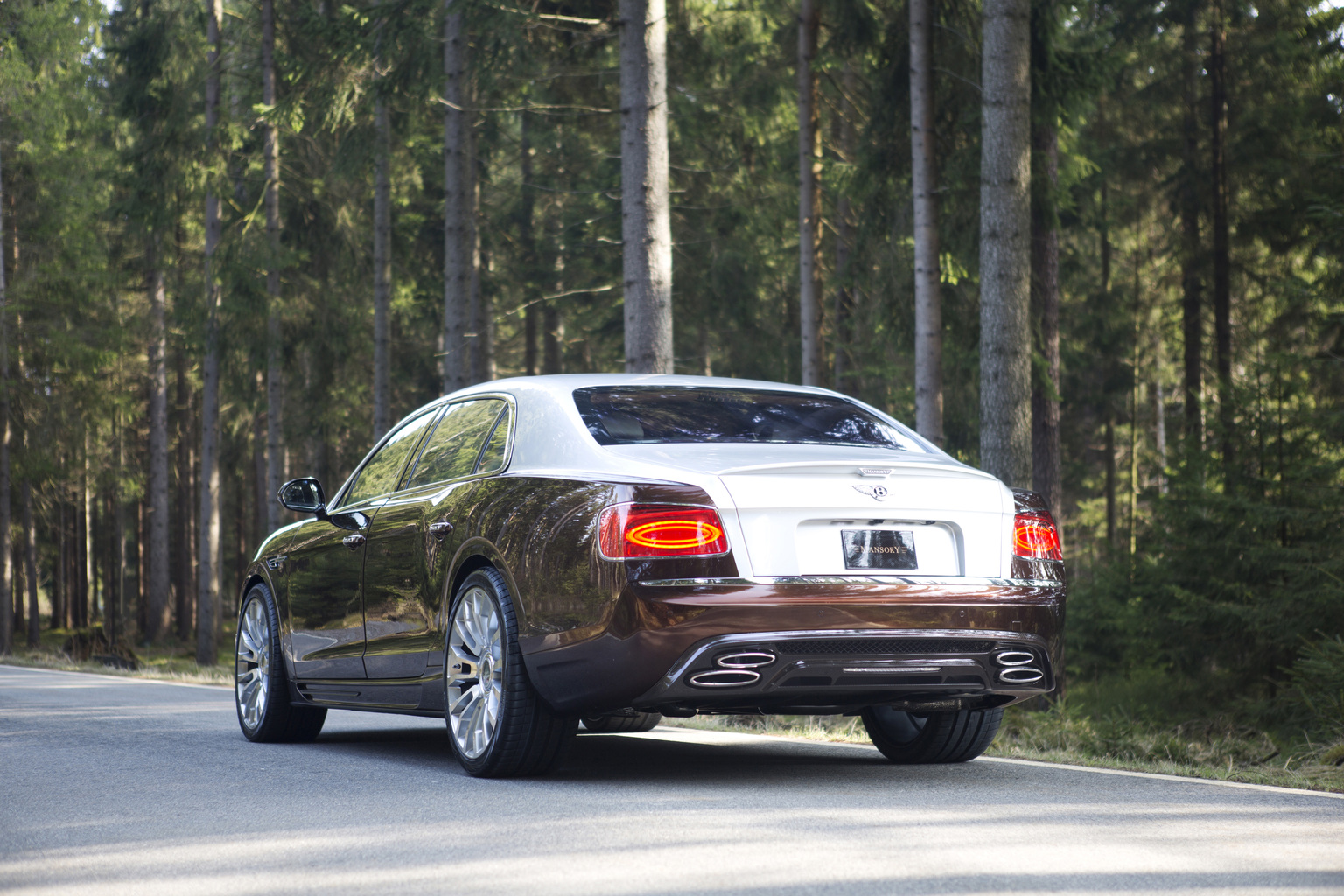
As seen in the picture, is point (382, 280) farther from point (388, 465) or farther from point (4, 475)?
point (388, 465)

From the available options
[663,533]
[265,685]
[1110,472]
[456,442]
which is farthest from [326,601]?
[1110,472]

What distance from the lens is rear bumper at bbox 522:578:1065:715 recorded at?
17.4ft

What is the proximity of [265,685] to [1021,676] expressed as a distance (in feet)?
14.6

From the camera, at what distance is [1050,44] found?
16.1 m

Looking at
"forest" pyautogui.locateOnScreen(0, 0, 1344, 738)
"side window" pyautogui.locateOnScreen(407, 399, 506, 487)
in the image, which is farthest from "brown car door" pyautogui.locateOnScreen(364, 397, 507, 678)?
"forest" pyautogui.locateOnScreen(0, 0, 1344, 738)

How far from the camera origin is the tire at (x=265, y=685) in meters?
8.13

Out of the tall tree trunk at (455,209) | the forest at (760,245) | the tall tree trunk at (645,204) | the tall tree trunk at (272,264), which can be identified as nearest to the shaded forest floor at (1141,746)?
the forest at (760,245)

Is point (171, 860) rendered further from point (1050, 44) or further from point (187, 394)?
point (187, 394)

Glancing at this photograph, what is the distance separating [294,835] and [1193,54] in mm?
28779

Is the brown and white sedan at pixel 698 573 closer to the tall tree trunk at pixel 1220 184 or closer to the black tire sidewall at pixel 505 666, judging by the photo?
the black tire sidewall at pixel 505 666

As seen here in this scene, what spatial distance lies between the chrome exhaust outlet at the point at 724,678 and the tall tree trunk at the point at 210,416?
82.6ft

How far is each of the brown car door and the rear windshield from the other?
0.67 meters

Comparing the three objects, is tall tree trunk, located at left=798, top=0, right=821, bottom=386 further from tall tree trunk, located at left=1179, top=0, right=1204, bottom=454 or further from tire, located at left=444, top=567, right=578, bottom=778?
tire, located at left=444, top=567, right=578, bottom=778

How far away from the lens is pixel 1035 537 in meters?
6.04
